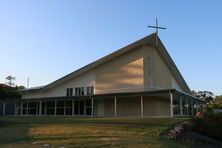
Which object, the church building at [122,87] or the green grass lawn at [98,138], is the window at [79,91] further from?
the green grass lawn at [98,138]

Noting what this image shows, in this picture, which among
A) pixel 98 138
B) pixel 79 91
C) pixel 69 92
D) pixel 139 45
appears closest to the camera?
pixel 98 138

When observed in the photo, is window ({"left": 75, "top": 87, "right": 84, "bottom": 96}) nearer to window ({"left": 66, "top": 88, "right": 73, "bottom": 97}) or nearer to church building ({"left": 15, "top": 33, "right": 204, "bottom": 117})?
church building ({"left": 15, "top": 33, "right": 204, "bottom": 117})

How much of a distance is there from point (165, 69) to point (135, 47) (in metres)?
6.68

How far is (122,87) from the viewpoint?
111 ft

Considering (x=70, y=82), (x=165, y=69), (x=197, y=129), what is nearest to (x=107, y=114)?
(x=70, y=82)

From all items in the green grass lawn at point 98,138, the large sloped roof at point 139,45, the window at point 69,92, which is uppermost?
the large sloped roof at point 139,45

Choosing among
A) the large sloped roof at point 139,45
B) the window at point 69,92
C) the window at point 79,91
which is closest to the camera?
the large sloped roof at point 139,45

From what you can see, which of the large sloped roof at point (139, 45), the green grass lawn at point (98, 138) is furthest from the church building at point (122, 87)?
the green grass lawn at point (98, 138)

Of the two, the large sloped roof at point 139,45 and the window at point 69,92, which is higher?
the large sloped roof at point 139,45

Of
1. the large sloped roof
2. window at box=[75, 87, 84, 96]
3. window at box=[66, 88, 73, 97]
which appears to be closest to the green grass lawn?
the large sloped roof

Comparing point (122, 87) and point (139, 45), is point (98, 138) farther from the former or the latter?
point (139, 45)

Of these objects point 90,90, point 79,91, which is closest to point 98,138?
point 90,90

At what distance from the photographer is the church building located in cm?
3272

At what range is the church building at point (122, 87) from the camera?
32.7 m
